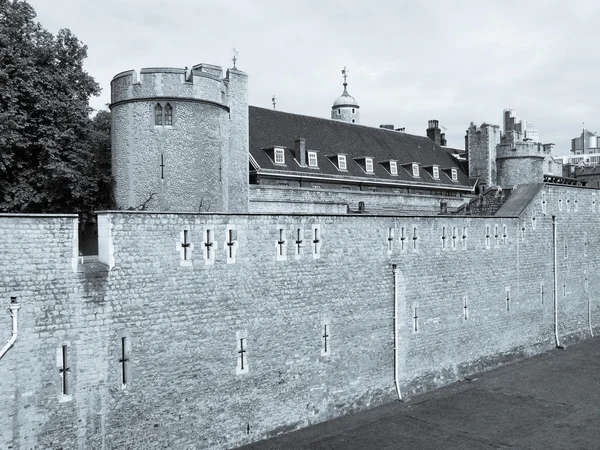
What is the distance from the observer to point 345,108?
53.2m

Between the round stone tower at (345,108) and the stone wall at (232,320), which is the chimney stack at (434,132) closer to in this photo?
the round stone tower at (345,108)

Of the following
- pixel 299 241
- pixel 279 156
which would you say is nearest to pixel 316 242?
pixel 299 241

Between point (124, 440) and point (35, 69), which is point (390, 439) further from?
point (35, 69)

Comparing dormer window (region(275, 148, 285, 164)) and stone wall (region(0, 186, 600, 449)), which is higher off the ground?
dormer window (region(275, 148, 285, 164))

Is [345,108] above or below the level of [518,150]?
above

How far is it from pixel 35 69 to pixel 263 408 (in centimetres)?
1358

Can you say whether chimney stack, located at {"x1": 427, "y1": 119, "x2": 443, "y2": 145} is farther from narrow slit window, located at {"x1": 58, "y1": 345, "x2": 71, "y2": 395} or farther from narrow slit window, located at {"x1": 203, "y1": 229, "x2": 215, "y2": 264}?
narrow slit window, located at {"x1": 58, "y1": 345, "x2": 71, "y2": 395}

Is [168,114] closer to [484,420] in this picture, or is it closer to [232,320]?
[232,320]

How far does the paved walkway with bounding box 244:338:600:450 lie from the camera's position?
1603 centimetres

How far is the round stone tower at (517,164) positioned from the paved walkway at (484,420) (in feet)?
60.2

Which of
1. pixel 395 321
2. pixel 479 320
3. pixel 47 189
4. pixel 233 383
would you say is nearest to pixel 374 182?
pixel 479 320

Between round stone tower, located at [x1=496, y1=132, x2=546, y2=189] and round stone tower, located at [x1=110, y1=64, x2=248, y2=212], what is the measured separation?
81.6 ft

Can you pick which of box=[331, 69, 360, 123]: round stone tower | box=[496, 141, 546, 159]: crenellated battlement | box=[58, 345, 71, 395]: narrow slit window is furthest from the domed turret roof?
box=[58, 345, 71, 395]: narrow slit window

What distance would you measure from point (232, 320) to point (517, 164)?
29.1 meters
